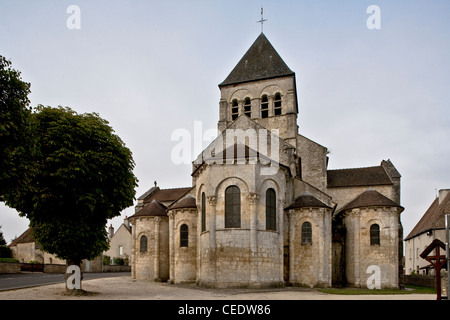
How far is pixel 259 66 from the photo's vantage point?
39125 millimetres

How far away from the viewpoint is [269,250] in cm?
2423

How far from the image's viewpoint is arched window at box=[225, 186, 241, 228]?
24250 millimetres

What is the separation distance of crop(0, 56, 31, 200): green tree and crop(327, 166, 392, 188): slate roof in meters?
26.5

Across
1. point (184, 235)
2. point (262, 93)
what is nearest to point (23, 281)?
point (184, 235)

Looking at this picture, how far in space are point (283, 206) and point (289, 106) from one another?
41.5 ft

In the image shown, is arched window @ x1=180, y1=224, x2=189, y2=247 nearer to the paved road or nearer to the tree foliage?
the paved road

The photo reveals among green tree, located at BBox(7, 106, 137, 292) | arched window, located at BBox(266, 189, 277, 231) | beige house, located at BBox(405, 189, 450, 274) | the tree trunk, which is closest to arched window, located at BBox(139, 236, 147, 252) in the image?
arched window, located at BBox(266, 189, 277, 231)

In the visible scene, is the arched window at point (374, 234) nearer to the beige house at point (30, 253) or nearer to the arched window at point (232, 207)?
the arched window at point (232, 207)

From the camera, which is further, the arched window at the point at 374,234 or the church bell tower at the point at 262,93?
the church bell tower at the point at 262,93

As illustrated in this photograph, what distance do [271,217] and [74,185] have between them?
40.8ft

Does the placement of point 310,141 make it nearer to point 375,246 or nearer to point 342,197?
point 342,197

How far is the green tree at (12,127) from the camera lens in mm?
12250

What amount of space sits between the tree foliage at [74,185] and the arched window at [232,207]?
7.21m

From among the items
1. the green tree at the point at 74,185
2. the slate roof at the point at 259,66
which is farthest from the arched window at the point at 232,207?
the slate roof at the point at 259,66
